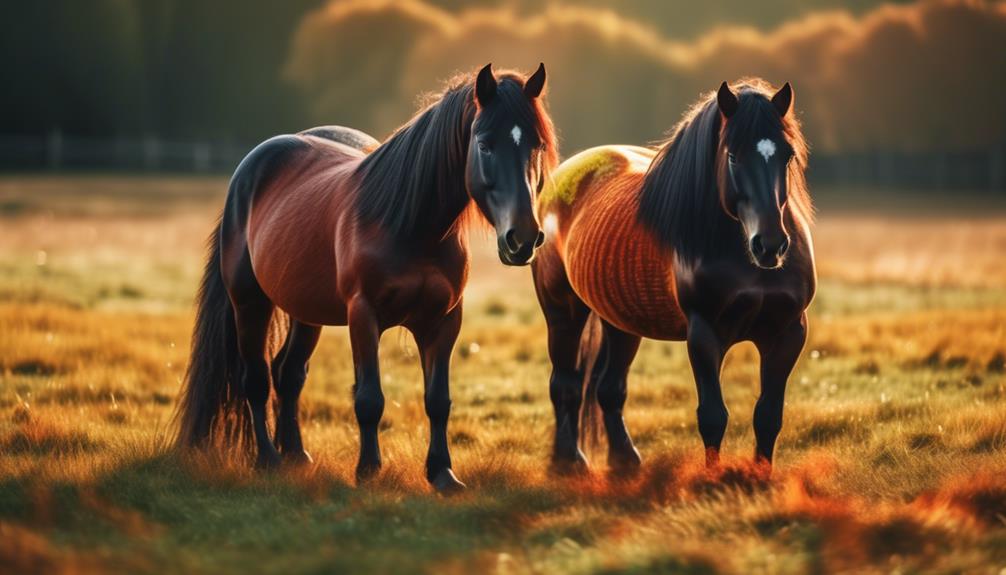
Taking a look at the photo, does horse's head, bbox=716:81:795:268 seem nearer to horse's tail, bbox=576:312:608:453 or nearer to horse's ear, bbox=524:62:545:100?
horse's ear, bbox=524:62:545:100

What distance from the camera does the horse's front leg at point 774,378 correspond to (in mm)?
6434

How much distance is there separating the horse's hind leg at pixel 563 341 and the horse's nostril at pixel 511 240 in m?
2.40

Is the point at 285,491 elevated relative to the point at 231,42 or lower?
lower

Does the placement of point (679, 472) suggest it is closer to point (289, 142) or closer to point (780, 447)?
point (780, 447)

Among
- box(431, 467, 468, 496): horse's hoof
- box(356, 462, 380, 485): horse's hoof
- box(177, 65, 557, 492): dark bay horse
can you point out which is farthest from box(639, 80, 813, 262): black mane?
box(356, 462, 380, 485): horse's hoof

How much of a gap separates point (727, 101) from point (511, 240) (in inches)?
52.8

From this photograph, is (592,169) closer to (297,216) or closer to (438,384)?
(297,216)

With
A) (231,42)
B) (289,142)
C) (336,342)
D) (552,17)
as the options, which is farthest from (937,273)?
(231,42)

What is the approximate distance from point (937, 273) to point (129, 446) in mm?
16181

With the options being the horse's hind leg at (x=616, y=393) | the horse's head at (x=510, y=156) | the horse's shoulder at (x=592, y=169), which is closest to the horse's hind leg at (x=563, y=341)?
the horse's hind leg at (x=616, y=393)

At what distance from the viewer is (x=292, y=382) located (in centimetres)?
801

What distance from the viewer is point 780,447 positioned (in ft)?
26.9

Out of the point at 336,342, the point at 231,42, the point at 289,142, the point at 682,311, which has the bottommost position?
the point at 336,342

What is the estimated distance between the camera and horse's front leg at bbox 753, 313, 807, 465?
6434 mm
